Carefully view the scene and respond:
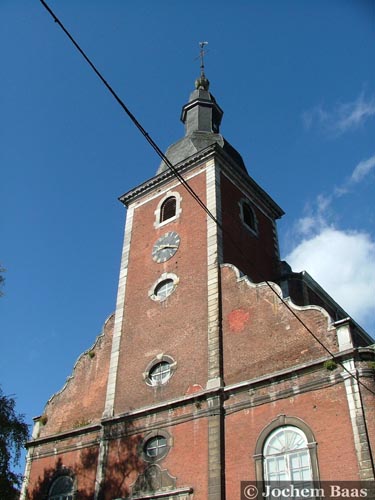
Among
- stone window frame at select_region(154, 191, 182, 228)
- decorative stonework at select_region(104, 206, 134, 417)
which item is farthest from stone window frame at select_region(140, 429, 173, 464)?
stone window frame at select_region(154, 191, 182, 228)

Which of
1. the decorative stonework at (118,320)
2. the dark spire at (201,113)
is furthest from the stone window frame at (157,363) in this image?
the dark spire at (201,113)

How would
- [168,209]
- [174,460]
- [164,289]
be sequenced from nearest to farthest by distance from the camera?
1. [174,460]
2. [164,289]
3. [168,209]

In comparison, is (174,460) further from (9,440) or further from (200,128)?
(200,128)

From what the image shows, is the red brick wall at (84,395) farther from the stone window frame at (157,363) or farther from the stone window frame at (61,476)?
the stone window frame at (157,363)

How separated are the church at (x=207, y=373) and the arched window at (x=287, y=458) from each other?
0.03m

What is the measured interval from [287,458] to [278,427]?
0.82 meters

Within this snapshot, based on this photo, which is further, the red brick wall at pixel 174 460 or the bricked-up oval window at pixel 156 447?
the bricked-up oval window at pixel 156 447

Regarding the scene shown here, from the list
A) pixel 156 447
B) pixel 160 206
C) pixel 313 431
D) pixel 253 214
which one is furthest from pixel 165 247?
pixel 313 431

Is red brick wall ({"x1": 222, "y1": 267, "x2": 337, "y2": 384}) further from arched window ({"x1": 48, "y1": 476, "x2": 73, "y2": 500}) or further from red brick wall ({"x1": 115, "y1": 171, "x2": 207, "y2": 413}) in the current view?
arched window ({"x1": 48, "y1": 476, "x2": 73, "y2": 500})

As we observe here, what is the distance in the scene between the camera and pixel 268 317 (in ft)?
54.0

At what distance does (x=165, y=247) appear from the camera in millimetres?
21656

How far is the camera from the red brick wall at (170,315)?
17.6 m

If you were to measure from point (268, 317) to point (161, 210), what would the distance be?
28.7 ft

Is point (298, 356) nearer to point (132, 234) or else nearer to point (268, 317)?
point (268, 317)
